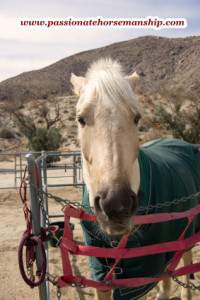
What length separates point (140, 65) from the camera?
80.7 meters

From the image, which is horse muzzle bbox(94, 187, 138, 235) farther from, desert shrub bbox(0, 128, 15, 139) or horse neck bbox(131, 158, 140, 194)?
desert shrub bbox(0, 128, 15, 139)

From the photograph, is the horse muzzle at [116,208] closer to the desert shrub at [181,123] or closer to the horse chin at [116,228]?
the horse chin at [116,228]

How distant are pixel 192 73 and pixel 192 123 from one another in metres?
45.7

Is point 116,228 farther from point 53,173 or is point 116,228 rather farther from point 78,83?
point 53,173

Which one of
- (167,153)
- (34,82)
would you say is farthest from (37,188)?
(34,82)

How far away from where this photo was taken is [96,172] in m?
2.09

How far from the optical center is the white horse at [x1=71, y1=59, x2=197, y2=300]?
6.36ft

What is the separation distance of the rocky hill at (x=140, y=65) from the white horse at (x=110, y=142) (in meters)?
62.3

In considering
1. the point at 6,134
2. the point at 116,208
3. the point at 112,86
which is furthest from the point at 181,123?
the point at 116,208

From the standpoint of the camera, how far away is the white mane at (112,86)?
90.0 inches

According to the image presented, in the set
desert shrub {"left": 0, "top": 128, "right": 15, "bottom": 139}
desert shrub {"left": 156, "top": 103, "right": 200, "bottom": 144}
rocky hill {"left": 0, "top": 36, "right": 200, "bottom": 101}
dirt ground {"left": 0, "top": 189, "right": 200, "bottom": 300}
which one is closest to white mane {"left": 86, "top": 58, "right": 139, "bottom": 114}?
dirt ground {"left": 0, "top": 189, "right": 200, "bottom": 300}

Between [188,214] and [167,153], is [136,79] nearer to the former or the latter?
[188,214]

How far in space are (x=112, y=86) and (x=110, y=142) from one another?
0.40 meters

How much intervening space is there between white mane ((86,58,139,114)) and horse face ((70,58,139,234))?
0.01m
